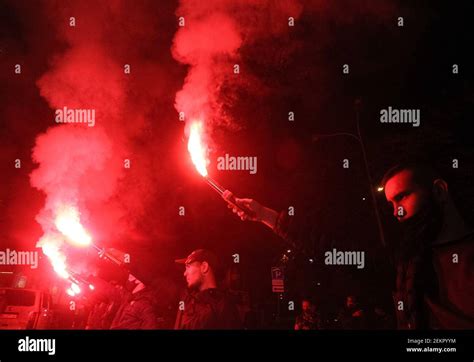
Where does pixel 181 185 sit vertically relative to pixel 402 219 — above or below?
above

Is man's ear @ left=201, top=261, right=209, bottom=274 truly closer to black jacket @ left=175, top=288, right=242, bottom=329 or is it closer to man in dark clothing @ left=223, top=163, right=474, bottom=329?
black jacket @ left=175, top=288, right=242, bottom=329

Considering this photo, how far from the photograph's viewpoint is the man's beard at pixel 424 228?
530cm

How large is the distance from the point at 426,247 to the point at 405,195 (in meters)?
0.61

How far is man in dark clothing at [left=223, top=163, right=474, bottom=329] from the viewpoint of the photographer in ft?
16.2

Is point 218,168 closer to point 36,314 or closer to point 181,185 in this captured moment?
point 181,185

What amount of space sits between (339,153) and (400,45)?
5.46 feet

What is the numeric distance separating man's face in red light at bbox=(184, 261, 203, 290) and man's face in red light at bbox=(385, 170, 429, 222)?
2312 mm

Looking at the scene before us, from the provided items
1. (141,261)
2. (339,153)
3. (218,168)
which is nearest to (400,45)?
(339,153)

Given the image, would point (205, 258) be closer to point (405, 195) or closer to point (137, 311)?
point (137, 311)

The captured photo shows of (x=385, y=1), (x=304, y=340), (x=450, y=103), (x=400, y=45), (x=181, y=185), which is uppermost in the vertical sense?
(x=385, y=1)

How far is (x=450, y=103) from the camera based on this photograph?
21.8 ft

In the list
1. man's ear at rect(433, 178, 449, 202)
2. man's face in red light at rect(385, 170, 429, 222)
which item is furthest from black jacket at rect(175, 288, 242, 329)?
man's ear at rect(433, 178, 449, 202)

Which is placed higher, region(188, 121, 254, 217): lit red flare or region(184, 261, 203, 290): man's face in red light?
region(188, 121, 254, 217): lit red flare

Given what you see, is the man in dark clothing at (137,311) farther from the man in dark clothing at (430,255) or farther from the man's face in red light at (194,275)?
the man in dark clothing at (430,255)
